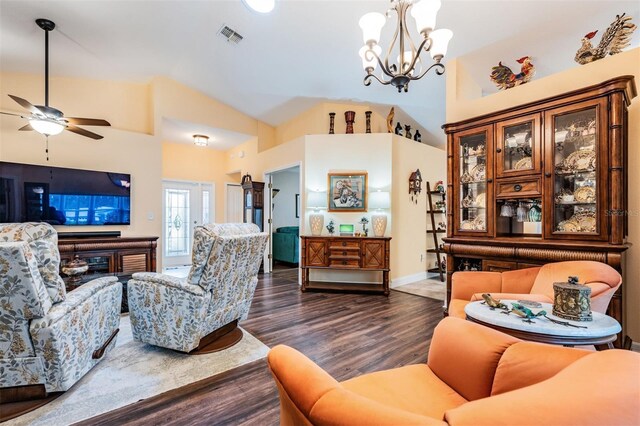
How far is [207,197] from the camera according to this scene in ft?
23.7

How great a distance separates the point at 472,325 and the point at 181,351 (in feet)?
7.40

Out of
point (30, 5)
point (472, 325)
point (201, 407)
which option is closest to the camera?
point (472, 325)

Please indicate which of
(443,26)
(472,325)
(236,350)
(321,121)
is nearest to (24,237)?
(236,350)

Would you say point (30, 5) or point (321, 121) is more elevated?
point (30, 5)

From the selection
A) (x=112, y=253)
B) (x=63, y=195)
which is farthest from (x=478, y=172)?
(x=63, y=195)

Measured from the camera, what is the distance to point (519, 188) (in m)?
2.69

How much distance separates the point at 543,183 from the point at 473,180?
0.65 meters

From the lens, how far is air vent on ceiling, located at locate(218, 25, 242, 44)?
3.59 m

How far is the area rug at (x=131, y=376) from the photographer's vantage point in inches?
66.4

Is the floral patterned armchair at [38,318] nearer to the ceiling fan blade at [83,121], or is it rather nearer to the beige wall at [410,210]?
the ceiling fan blade at [83,121]

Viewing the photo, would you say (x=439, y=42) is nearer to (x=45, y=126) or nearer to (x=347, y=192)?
(x=347, y=192)

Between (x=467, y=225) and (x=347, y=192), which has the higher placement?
(x=347, y=192)

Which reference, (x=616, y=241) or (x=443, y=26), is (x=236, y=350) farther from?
(x=443, y=26)

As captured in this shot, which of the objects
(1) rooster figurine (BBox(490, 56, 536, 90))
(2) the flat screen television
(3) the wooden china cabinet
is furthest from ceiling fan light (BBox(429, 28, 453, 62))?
(2) the flat screen television
